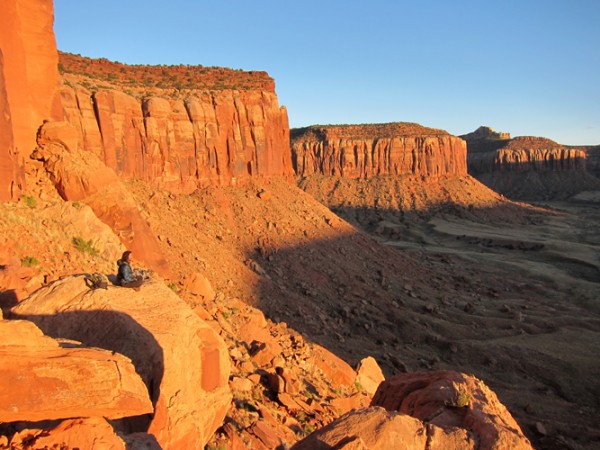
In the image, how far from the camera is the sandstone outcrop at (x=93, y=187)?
12945 mm

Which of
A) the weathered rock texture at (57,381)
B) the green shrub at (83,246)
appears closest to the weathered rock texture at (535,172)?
the green shrub at (83,246)

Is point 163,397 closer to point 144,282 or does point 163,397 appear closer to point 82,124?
point 144,282

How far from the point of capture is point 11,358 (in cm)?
457

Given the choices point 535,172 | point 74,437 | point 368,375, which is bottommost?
point 368,375

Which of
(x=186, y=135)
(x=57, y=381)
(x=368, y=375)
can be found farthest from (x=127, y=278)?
(x=186, y=135)

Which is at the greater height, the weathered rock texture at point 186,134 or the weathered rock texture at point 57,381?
the weathered rock texture at point 186,134

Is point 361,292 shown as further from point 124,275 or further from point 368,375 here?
point 124,275

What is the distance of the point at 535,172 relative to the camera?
112750mm

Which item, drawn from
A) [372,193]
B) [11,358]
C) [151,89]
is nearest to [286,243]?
[151,89]

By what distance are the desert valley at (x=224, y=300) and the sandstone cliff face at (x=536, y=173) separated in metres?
63.3

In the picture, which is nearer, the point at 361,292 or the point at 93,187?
the point at 93,187

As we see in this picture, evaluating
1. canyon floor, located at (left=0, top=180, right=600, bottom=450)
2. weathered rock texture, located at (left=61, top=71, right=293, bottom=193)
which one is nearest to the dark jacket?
canyon floor, located at (left=0, top=180, right=600, bottom=450)

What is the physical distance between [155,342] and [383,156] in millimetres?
67857

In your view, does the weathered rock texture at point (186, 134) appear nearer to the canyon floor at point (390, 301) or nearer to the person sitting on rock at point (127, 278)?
the canyon floor at point (390, 301)
